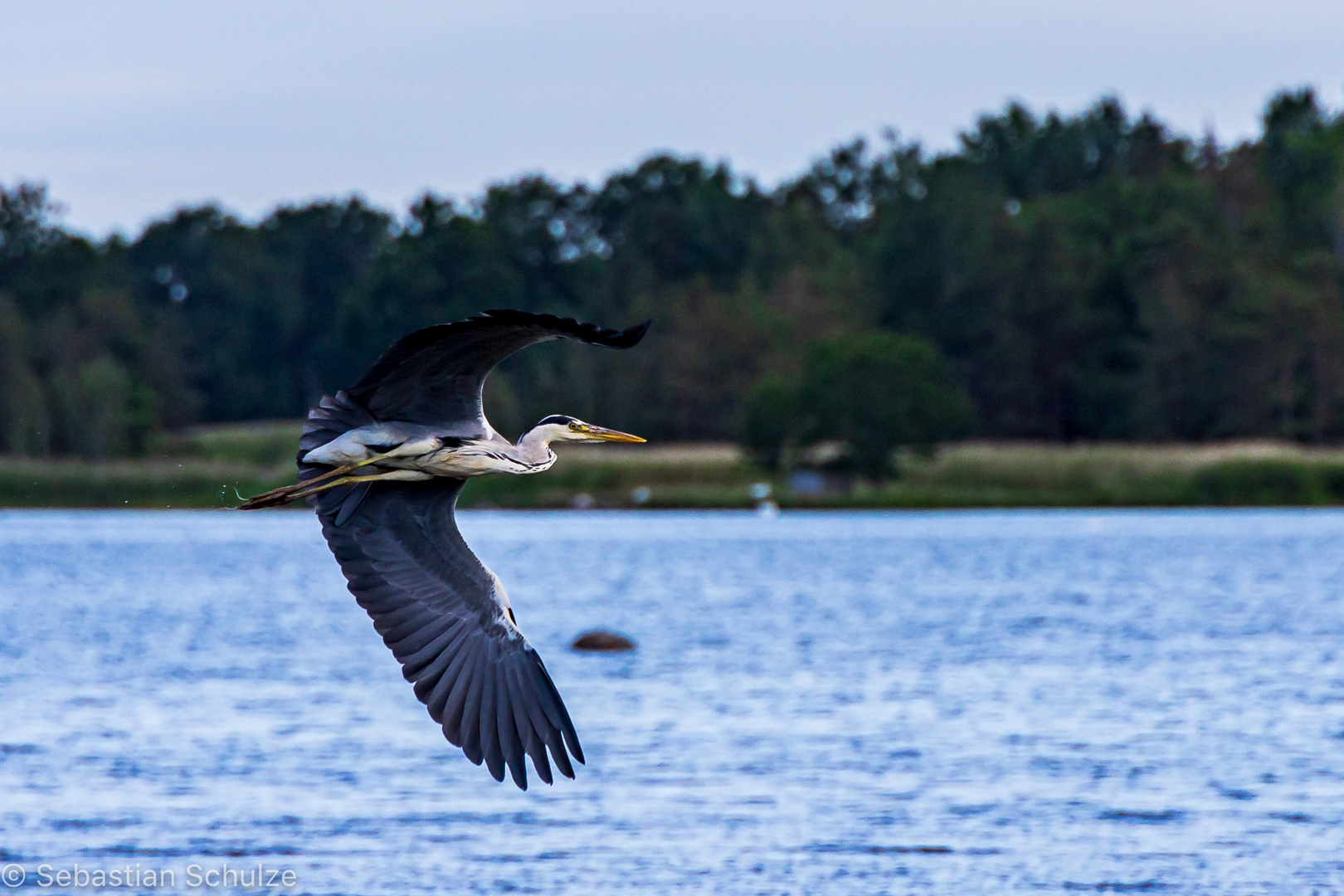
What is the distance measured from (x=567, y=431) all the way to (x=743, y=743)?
13.0 m

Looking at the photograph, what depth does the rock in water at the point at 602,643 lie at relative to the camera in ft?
101

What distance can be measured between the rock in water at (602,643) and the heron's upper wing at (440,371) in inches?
863

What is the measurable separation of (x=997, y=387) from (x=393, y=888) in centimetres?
7280

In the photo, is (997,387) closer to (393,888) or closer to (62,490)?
(62,490)

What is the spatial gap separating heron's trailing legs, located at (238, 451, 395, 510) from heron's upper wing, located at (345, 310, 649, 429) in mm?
231

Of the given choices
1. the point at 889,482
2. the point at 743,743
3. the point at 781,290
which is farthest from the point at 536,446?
the point at 781,290

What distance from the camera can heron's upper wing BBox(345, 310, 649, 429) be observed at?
8164 millimetres

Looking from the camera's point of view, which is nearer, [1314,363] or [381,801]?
[381,801]

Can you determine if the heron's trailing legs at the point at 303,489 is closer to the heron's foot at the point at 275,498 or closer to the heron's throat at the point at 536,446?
the heron's foot at the point at 275,498

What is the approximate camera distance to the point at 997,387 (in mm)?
85938

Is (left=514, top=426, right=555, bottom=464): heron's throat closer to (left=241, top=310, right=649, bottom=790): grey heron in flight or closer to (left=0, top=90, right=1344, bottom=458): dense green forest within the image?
(left=241, top=310, right=649, bottom=790): grey heron in flight

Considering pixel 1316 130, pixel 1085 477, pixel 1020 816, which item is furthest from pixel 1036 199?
pixel 1020 816

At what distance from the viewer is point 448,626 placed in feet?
30.5

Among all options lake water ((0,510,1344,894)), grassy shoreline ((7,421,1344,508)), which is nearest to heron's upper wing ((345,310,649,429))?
lake water ((0,510,1344,894))
